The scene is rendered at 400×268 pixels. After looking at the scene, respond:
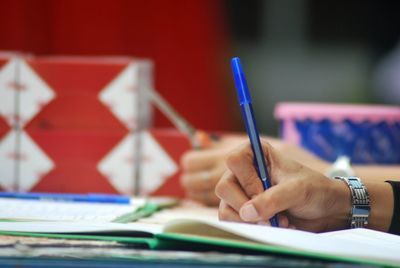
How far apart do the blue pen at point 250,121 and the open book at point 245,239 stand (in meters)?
0.07

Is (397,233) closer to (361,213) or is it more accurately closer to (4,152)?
(361,213)

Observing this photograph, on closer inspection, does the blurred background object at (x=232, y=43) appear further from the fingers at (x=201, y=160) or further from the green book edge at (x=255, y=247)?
the green book edge at (x=255, y=247)

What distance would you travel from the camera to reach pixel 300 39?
1.74m

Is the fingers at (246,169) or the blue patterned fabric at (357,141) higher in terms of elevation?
the blue patterned fabric at (357,141)

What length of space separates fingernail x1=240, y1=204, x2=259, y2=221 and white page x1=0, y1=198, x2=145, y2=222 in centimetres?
13

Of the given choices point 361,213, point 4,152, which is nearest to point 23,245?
point 361,213

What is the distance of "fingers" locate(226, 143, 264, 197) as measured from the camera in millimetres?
513

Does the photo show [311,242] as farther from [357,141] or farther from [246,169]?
[357,141]

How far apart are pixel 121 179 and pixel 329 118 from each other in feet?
1.09

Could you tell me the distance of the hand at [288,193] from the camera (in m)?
0.50

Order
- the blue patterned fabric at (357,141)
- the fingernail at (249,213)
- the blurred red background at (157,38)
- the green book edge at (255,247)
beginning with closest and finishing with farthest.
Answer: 1. the green book edge at (255,247)
2. the fingernail at (249,213)
3. the blue patterned fabric at (357,141)
4. the blurred red background at (157,38)

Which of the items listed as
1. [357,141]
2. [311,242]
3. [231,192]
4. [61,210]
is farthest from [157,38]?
[311,242]

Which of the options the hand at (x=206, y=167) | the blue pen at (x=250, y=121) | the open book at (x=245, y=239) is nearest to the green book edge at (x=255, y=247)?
the open book at (x=245, y=239)

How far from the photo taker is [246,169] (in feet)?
1.69
